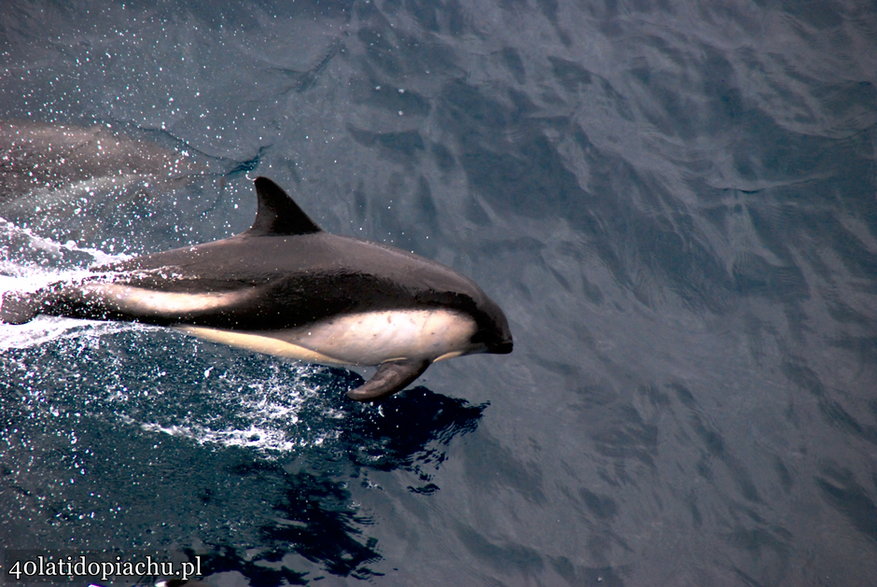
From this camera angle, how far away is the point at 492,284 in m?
7.95

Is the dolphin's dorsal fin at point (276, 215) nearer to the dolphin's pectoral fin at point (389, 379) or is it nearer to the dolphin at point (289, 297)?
the dolphin at point (289, 297)

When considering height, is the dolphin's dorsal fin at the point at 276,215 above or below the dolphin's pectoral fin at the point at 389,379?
above

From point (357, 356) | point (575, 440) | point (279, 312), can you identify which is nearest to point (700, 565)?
point (575, 440)

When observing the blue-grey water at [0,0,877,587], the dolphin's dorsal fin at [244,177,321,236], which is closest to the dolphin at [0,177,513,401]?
the dolphin's dorsal fin at [244,177,321,236]

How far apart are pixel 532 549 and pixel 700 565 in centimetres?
153

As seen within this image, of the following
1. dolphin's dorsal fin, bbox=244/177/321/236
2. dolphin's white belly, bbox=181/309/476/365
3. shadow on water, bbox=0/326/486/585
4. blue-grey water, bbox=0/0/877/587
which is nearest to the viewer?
shadow on water, bbox=0/326/486/585

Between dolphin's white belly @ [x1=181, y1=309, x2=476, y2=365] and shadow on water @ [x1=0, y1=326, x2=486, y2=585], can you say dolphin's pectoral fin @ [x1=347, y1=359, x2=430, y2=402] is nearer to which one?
dolphin's white belly @ [x1=181, y1=309, x2=476, y2=365]

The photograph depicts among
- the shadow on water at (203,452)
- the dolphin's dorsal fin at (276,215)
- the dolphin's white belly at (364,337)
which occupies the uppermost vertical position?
the dolphin's dorsal fin at (276,215)

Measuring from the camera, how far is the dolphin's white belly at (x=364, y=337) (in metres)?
5.42

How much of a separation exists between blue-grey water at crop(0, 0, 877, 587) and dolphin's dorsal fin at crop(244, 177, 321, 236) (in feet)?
5.11

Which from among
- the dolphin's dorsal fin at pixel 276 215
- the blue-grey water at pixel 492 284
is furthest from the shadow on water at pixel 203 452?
the dolphin's dorsal fin at pixel 276 215

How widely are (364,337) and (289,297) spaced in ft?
2.31

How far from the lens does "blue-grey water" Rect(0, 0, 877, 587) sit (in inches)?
222

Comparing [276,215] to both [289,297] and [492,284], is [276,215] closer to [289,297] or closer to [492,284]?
[289,297]
